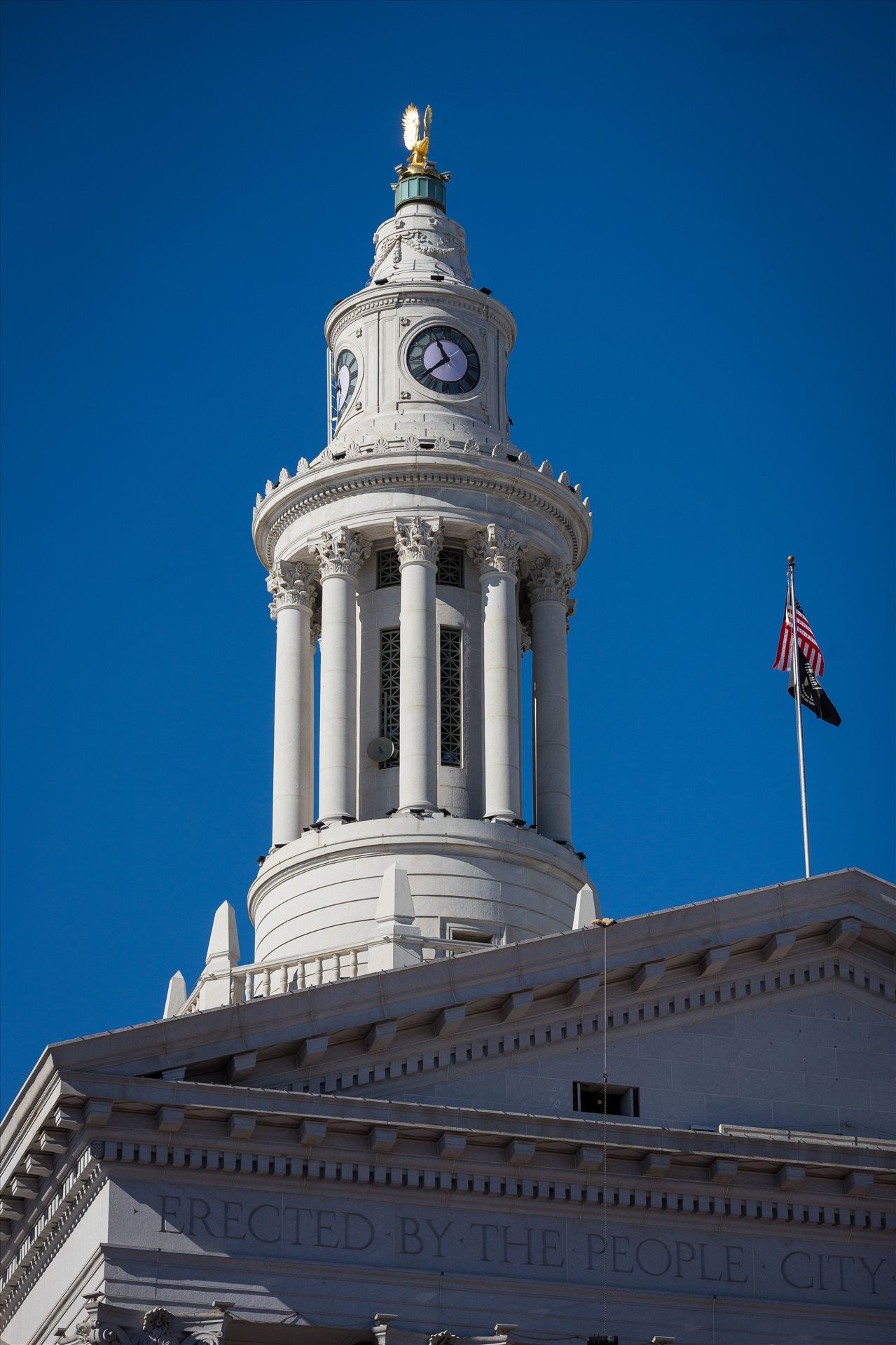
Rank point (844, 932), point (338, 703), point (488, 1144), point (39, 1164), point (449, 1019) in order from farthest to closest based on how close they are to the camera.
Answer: point (338, 703)
point (844, 932)
point (449, 1019)
point (488, 1144)
point (39, 1164)

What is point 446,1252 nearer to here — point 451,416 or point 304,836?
point 304,836

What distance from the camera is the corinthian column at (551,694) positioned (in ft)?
186

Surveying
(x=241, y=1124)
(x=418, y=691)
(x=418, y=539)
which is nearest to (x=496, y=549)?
(x=418, y=539)

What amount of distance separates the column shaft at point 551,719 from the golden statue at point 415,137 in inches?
468

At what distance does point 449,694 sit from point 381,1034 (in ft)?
54.5

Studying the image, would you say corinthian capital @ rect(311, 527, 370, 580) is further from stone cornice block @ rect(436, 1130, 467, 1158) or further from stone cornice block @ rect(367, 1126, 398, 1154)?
stone cornice block @ rect(367, 1126, 398, 1154)

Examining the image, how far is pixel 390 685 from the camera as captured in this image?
56656 millimetres

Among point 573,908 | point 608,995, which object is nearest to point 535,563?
point 573,908

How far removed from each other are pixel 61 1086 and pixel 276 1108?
307 cm

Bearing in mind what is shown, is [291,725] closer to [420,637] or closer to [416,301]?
[420,637]

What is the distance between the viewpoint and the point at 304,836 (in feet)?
181

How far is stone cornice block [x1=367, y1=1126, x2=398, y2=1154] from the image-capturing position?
39.8 m

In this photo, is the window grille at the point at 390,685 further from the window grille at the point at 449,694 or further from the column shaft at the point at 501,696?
the column shaft at the point at 501,696

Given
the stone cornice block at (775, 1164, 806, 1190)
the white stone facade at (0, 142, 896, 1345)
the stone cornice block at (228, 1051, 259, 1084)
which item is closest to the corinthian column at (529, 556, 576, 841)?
the white stone facade at (0, 142, 896, 1345)
